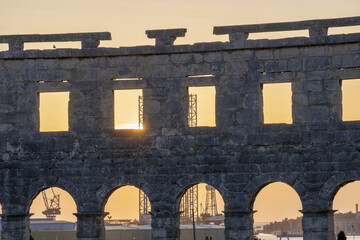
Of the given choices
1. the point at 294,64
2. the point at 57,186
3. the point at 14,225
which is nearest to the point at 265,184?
the point at 294,64

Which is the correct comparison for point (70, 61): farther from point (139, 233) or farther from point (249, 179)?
point (139, 233)

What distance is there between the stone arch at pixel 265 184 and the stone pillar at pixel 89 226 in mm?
4563

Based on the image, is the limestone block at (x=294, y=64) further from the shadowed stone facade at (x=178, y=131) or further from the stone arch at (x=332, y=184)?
the stone arch at (x=332, y=184)

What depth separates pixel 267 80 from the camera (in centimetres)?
3262

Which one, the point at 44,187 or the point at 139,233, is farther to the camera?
the point at 139,233

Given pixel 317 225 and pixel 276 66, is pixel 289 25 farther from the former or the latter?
pixel 317 225

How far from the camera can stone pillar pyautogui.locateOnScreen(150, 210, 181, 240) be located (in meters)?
32.9

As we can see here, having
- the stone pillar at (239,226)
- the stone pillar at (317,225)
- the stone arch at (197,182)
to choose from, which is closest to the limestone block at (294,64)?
the stone arch at (197,182)

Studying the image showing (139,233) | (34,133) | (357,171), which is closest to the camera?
(357,171)

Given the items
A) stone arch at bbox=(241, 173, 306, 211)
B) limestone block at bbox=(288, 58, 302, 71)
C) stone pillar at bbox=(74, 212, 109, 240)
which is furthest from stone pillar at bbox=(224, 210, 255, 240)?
limestone block at bbox=(288, 58, 302, 71)

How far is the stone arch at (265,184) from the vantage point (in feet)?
106

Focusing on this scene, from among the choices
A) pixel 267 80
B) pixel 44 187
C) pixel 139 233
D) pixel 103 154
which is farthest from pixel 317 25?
pixel 139 233

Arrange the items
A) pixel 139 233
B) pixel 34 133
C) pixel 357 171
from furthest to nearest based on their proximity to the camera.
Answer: pixel 139 233, pixel 34 133, pixel 357 171

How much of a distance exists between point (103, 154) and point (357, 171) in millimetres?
7792
